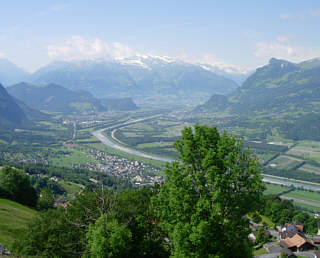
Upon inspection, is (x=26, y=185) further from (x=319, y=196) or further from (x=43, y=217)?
(x=319, y=196)

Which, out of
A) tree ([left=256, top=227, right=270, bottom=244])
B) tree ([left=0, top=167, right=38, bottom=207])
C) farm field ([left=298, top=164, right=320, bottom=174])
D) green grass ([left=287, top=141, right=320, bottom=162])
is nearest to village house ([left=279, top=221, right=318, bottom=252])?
tree ([left=256, top=227, right=270, bottom=244])

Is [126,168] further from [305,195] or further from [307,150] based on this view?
[307,150]

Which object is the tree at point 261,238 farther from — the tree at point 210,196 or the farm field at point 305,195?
the farm field at point 305,195

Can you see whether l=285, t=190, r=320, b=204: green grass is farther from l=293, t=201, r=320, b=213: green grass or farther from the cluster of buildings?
the cluster of buildings

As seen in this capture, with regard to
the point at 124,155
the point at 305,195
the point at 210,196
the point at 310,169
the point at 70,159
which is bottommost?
the point at 70,159

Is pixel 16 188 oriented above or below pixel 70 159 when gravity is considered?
above

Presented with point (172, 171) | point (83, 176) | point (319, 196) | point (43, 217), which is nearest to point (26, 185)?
point (43, 217)

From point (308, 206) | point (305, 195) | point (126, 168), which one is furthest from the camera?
point (126, 168)

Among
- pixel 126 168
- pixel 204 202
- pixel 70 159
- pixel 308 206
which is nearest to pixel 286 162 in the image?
pixel 308 206
